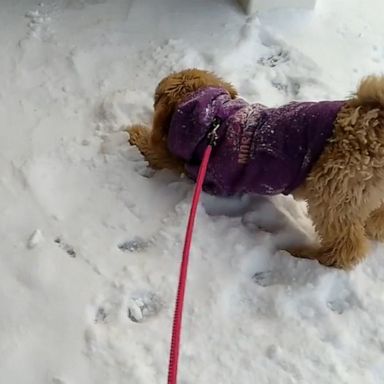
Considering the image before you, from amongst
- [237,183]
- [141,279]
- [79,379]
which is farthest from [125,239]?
[79,379]

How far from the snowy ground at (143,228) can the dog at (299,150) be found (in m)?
0.09

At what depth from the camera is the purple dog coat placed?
153cm

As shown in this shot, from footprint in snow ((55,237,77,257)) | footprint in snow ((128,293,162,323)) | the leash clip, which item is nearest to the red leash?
the leash clip

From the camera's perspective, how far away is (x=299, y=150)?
1.54 m

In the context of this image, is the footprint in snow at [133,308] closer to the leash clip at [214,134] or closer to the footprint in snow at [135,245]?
the footprint in snow at [135,245]

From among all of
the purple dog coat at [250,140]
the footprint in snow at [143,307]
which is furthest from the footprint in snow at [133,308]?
the purple dog coat at [250,140]

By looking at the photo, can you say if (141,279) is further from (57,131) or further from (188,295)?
(57,131)

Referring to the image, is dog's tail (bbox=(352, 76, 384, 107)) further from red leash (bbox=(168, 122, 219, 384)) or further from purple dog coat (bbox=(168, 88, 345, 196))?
red leash (bbox=(168, 122, 219, 384))

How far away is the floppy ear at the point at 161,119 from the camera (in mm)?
1718

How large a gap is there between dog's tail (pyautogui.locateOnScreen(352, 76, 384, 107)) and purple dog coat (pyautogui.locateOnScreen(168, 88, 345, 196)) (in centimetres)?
5

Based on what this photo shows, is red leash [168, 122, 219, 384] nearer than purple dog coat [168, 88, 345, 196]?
Yes

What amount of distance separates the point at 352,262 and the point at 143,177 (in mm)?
567

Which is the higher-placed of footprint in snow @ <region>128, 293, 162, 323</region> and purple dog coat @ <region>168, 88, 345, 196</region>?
purple dog coat @ <region>168, 88, 345, 196</region>

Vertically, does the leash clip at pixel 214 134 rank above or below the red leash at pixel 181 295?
above
